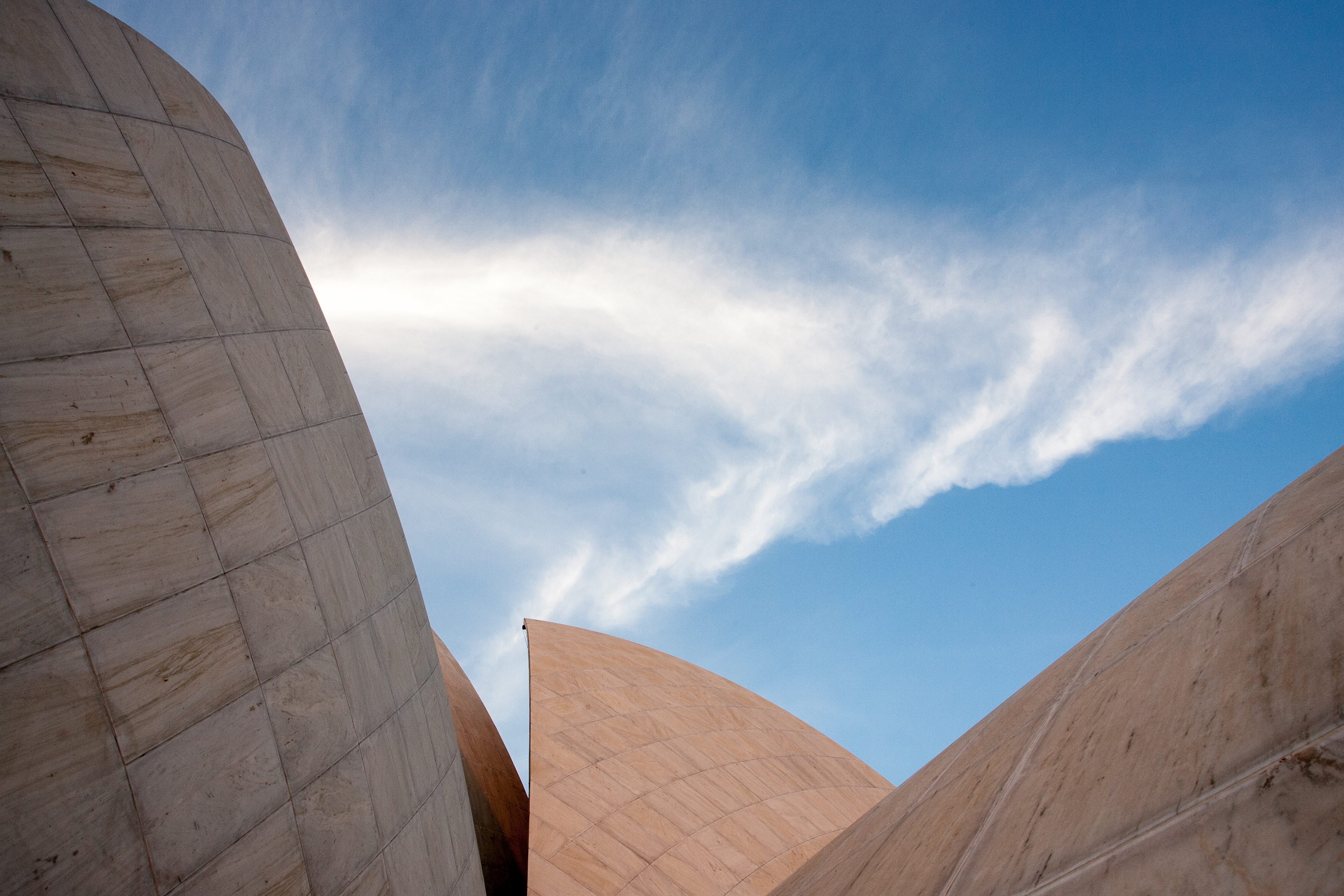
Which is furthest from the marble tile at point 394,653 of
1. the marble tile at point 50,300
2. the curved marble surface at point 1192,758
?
the curved marble surface at point 1192,758

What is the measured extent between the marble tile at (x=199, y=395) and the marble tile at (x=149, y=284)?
19cm

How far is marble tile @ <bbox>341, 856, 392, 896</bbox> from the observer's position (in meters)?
10.3

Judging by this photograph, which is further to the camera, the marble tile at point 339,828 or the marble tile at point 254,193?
the marble tile at point 254,193

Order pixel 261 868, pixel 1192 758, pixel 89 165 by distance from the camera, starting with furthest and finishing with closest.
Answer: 1. pixel 89 165
2. pixel 261 868
3. pixel 1192 758

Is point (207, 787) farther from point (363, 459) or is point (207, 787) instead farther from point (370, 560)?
point (363, 459)

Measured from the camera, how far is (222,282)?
10656 millimetres

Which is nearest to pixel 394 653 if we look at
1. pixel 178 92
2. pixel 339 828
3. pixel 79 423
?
pixel 339 828

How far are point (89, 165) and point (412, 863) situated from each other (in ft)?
35.9

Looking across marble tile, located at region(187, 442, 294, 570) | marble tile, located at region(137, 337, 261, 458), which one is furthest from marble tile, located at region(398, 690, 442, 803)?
marble tile, located at region(137, 337, 261, 458)

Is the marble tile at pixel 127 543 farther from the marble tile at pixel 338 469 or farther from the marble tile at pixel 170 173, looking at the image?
the marble tile at pixel 170 173

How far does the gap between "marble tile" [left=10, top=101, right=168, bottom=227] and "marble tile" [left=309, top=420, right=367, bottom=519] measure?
12.8 feet

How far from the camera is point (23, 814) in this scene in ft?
22.1

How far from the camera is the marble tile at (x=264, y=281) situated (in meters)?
11.4

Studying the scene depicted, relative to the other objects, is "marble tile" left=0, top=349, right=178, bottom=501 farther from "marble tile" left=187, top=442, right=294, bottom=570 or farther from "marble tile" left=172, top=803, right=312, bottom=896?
"marble tile" left=172, top=803, right=312, bottom=896
